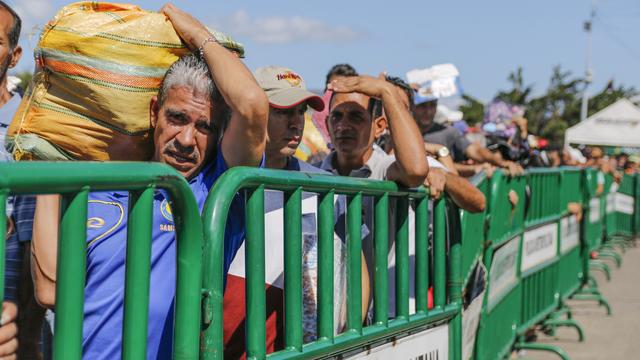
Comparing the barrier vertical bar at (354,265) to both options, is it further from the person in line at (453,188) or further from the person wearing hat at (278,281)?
the person in line at (453,188)

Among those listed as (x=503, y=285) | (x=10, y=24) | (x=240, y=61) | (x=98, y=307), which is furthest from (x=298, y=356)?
(x=503, y=285)

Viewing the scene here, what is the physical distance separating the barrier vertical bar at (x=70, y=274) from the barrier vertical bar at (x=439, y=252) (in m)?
2.49

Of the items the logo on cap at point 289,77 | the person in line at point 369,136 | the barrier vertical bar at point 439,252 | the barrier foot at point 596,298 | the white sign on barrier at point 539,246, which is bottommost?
the barrier foot at point 596,298

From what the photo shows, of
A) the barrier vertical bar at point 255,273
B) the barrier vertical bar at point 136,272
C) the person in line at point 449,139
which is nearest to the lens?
the barrier vertical bar at point 136,272

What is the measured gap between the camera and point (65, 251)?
6.37 feet

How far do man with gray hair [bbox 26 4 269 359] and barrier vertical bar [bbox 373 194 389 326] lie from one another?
69 centimetres

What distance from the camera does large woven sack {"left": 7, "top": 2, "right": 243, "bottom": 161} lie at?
9.48 ft

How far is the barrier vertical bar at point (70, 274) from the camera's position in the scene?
1.93 meters

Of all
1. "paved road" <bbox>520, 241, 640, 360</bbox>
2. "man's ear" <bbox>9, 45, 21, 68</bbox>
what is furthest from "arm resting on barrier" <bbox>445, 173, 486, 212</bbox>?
"paved road" <bbox>520, 241, 640, 360</bbox>

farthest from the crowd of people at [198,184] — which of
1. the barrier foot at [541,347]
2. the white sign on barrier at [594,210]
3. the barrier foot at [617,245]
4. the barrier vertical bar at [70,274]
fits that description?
the barrier foot at [617,245]

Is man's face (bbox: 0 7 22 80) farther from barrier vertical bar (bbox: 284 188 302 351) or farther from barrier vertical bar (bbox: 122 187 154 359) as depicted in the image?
barrier vertical bar (bbox: 122 187 154 359)

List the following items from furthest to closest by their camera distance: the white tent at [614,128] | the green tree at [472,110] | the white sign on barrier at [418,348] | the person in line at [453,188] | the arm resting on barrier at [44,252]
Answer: the green tree at [472,110] < the white tent at [614,128] < the person in line at [453,188] < the white sign on barrier at [418,348] < the arm resting on barrier at [44,252]

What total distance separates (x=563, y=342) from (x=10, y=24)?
6837 millimetres

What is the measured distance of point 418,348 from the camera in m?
3.93
